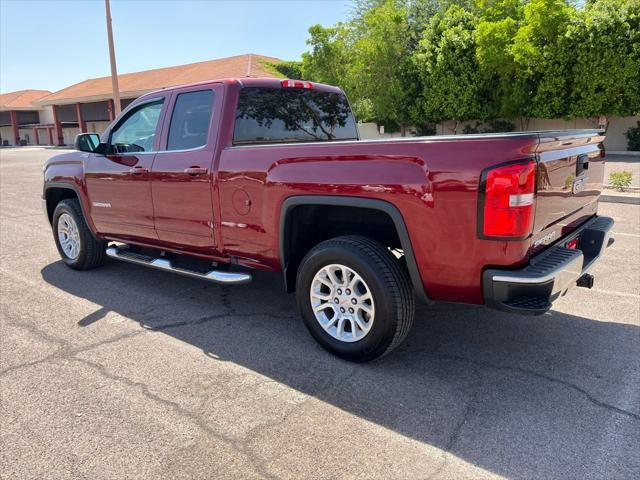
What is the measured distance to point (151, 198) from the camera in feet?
15.5

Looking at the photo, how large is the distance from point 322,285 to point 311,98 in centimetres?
201

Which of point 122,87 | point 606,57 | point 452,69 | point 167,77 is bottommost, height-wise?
point 606,57

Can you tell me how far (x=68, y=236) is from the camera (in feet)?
20.0

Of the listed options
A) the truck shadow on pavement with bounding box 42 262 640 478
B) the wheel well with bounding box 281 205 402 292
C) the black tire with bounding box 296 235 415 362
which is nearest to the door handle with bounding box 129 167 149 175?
the truck shadow on pavement with bounding box 42 262 640 478

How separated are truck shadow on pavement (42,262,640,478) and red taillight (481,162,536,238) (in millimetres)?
1066

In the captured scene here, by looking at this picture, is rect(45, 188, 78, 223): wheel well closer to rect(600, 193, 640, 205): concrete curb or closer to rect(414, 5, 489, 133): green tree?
rect(600, 193, 640, 205): concrete curb

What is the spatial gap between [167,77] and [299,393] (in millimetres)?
41694

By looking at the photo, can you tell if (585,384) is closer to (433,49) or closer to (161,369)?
(161,369)

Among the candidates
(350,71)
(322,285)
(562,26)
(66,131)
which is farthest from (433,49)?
(66,131)

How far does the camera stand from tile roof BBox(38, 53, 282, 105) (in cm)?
3522

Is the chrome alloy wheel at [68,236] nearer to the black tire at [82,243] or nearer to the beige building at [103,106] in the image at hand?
the black tire at [82,243]

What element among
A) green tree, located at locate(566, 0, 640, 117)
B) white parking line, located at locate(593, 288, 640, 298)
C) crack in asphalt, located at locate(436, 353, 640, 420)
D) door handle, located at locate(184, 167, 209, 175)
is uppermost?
green tree, located at locate(566, 0, 640, 117)

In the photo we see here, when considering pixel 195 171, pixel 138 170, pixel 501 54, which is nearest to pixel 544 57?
pixel 501 54

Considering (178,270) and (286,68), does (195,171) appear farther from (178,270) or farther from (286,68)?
(286,68)
